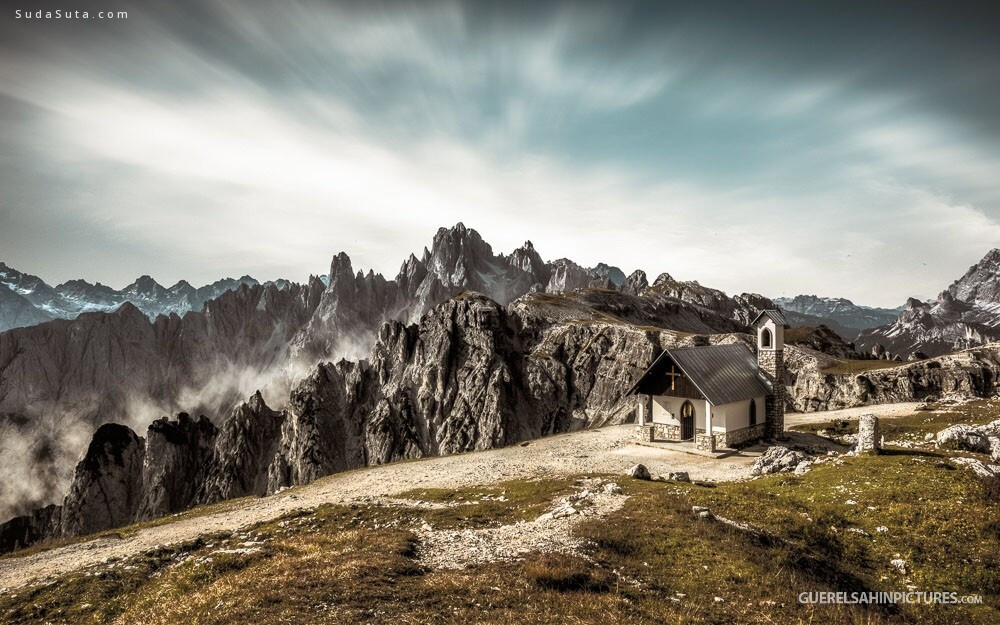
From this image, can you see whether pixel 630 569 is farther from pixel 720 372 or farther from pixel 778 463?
pixel 720 372

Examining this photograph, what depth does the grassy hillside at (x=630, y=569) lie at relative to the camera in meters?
12.7

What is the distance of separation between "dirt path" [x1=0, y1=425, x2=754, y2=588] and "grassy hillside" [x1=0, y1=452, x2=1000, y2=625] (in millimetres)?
5191

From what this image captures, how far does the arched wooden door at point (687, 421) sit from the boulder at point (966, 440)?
17676 mm

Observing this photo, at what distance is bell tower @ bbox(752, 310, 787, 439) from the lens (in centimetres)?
4594

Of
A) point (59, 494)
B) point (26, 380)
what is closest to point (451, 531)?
point (59, 494)

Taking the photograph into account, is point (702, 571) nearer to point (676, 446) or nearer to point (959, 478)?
point (959, 478)

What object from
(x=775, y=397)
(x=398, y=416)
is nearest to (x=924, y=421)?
(x=775, y=397)

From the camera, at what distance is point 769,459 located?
3425 centimetres

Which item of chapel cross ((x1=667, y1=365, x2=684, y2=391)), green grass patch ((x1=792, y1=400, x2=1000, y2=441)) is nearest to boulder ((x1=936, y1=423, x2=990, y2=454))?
green grass patch ((x1=792, y1=400, x2=1000, y2=441))

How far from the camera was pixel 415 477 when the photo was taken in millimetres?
38500

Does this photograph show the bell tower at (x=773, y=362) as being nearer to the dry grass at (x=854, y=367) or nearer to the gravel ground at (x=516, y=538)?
the gravel ground at (x=516, y=538)

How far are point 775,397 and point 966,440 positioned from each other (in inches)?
576

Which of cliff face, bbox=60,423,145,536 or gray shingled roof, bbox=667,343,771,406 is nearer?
gray shingled roof, bbox=667,343,771,406

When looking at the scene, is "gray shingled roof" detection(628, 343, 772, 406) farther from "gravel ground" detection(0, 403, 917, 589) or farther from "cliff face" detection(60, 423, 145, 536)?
"cliff face" detection(60, 423, 145, 536)
